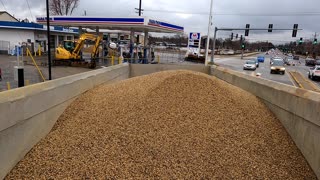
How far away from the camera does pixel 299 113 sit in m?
5.89

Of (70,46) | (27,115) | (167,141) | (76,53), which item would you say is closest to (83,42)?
(76,53)

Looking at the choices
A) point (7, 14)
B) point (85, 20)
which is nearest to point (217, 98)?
point (85, 20)

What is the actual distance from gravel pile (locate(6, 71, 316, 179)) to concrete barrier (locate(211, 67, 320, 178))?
181 millimetres

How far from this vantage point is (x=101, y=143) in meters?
Answer: 5.48

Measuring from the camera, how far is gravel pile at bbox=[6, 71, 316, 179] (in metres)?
4.80

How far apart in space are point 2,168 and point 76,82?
13.3 feet

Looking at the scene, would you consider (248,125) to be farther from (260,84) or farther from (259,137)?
(260,84)

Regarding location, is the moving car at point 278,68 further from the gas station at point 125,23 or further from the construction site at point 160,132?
the construction site at point 160,132

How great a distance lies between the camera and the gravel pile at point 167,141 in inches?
189

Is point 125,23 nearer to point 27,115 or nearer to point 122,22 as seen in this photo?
point 122,22

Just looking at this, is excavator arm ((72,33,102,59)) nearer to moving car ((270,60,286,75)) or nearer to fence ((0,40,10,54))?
fence ((0,40,10,54))

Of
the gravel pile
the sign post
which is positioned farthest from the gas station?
the gravel pile

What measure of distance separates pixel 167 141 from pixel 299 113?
111 inches

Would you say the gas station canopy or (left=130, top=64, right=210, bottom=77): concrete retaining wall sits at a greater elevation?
the gas station canopy
